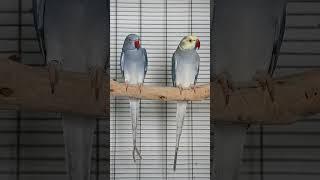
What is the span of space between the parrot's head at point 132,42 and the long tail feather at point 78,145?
0.20 meters

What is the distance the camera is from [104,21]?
161 centimetres

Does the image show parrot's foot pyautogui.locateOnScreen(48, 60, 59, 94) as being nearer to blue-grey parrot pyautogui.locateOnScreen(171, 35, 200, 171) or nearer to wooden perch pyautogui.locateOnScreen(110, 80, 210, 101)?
wooden perch pyautogui.locateOnScreen(110, 80, 210, 101)

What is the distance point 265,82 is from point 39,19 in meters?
0.58

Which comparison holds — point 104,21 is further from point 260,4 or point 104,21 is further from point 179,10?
point 260,4

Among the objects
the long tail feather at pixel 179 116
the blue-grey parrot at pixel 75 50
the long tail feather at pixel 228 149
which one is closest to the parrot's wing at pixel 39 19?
the blue-grey parrot at pixel 75 50

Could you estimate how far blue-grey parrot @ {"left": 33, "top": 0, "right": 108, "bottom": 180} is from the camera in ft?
5.26

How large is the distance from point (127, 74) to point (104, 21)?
0.14 meters

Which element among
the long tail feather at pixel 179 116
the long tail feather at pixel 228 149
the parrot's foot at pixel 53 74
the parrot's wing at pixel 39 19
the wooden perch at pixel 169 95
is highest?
the parrot's wing at pixel 39 19

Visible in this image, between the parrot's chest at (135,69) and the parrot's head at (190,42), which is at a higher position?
the parrot's head at (190,42)

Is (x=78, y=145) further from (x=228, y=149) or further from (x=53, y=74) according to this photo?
(x=228, y=149)

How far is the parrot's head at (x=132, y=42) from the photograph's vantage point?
160 centimetres

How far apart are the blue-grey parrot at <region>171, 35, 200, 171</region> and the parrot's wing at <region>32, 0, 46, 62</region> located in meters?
0.32

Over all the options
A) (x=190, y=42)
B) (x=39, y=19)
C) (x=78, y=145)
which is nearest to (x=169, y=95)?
(x=190, y=42)

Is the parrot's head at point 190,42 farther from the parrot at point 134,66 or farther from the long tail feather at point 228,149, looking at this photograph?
the long tail feather at point 228,149
